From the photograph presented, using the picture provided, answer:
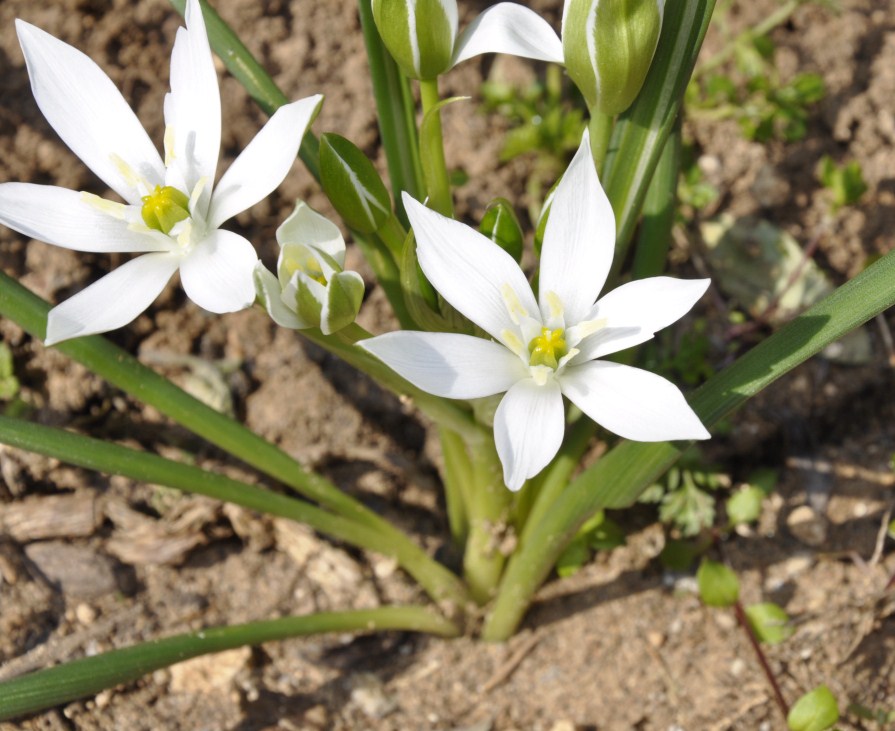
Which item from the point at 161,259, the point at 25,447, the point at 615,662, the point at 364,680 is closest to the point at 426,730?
the point at 364,680

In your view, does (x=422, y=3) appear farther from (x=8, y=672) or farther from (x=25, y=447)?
(x=8, y=672)

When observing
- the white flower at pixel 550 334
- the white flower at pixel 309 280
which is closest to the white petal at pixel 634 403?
the white flower at pixel 550 334

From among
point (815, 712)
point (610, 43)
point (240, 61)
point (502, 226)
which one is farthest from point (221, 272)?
point (815, 712)

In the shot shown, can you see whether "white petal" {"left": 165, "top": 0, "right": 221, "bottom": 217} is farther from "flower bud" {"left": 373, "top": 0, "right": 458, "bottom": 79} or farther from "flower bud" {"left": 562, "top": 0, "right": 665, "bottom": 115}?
"flower bud" {"left": 562, "top": 0, "right": 665, "bottom": 115}

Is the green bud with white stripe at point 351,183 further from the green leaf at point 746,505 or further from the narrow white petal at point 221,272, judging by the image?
the green leaf at point 746,505

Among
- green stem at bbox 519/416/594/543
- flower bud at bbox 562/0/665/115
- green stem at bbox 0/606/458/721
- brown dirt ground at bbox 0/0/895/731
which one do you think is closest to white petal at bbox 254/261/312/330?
flower bud at bbox 562/0/665/115

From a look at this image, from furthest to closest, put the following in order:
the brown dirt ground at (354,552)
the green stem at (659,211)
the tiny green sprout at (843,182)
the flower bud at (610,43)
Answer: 1. the tiny green sprout at (843,182)
2. the brown dirt ground at (354,552)
3. the green stem at (659,211)
4. the flower bud at (610,43)
